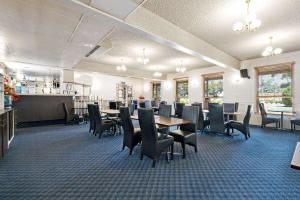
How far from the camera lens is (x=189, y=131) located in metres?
3.62

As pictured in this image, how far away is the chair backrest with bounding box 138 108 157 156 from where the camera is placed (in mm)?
2721

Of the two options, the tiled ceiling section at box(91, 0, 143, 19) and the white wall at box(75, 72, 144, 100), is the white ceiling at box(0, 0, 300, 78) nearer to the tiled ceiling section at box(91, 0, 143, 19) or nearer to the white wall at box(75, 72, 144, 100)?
the tiled ceiling section at box(91, 0, 143, 19)

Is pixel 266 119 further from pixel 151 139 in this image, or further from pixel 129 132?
pixel 129 132

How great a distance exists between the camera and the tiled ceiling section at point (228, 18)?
9.75 feet

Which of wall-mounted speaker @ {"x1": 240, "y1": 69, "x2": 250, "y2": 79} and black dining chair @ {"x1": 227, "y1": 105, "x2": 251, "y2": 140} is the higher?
wall-mounted speaker @ {"x1": 240, "y1": 69, "x2": 250, "y2": 79}

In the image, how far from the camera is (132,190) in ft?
6.77

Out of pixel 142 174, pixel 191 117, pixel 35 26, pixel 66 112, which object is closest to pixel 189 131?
pixel 191 117

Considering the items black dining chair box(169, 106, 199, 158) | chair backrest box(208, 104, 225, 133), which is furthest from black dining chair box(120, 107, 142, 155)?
chair backrest box(208, 104, 225, 133)

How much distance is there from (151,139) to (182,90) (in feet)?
26.1

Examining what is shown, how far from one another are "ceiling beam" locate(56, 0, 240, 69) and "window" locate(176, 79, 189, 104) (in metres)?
4.94

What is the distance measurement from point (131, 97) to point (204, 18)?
945 centimetres

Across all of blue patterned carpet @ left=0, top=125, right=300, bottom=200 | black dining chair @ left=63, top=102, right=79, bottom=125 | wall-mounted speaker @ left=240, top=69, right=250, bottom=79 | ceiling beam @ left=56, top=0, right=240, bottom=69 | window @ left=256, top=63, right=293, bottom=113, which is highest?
ceiling beam @ left=56, top=0, right=240, bottom=69

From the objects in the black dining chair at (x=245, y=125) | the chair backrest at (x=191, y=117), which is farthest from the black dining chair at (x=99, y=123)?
the black dining chair at (x=245, y=125)

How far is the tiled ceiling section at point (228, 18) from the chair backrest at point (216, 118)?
206cm
